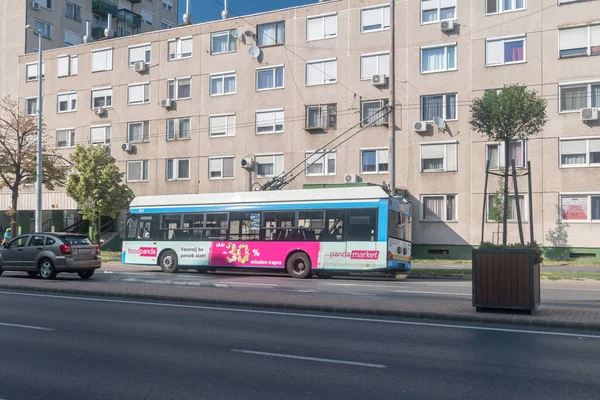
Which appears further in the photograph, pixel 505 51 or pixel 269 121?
pixel 269 121

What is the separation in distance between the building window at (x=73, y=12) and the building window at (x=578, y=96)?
133ft

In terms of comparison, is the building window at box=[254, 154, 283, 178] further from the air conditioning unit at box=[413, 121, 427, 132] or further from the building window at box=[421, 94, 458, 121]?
the building window at box=[421, 94, 458, 121]

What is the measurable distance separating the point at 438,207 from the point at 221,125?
1447cm

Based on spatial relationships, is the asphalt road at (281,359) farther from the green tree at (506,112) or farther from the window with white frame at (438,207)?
the window with white frame at (438,207)

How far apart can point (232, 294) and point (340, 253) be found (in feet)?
23.9

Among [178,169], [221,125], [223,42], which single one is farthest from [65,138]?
[223,42]

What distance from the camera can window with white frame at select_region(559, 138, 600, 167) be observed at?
103 ft

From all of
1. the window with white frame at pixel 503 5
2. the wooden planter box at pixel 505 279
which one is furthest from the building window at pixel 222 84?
the wooden planter box at pixel 505 279

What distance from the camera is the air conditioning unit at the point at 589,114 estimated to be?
101 feet

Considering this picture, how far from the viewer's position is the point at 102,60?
150 ft

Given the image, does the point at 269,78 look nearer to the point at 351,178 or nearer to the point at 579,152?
the point at 351,178

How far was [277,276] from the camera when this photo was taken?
2423 cm

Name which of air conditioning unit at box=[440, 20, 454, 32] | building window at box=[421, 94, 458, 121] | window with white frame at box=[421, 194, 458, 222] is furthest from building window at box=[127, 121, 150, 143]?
air conditioning unit at box=[440, 20, 454, 32]

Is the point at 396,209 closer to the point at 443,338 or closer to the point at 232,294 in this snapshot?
the point at 232,294
